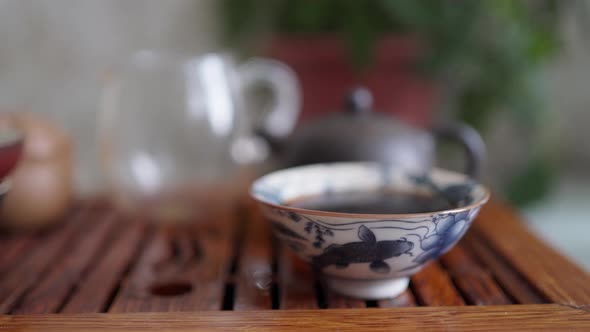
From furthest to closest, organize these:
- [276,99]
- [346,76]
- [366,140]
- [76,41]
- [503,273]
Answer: [76,41] < [346,76] < [276,99] < [366,140] < [503,273]

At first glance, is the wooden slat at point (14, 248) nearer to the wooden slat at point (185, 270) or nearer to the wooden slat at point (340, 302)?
the wooden slat at point (185, 270)

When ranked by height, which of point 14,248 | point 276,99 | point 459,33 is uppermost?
point 459,33

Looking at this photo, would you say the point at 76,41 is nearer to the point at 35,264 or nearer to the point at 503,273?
the point at 35,264

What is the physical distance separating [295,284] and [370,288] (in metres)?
0.07

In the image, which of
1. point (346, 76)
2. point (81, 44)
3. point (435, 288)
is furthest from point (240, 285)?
point (81, 44)

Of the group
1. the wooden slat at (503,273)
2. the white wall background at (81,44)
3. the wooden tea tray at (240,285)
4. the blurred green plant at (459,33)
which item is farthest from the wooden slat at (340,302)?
the white wall background at (81,44)

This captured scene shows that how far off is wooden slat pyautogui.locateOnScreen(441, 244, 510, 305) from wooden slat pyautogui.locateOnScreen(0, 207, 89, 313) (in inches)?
14.4

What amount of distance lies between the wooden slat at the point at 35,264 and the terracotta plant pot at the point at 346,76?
44cm

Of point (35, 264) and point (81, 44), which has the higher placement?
point (81, 44)

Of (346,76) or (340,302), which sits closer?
(340,302)

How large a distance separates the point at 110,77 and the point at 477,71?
22.7 inches

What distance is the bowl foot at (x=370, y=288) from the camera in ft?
1.53

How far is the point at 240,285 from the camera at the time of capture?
506 millimetres

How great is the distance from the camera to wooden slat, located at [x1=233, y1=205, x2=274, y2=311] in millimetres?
469
